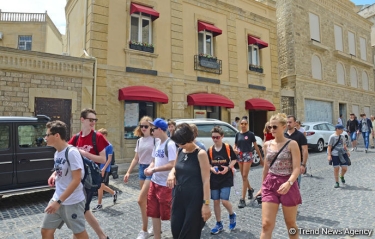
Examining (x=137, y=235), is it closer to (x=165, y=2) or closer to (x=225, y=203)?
(x=225, y=203)

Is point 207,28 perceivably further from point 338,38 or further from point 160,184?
point 338,38

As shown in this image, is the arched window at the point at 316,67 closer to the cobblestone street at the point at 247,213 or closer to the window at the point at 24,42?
the cobblestone street at the point at 247,213

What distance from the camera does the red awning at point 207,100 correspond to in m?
12.4

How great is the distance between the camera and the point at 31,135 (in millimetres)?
5770

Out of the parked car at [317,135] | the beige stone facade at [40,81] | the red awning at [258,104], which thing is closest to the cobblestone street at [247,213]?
the beige stone facade at [40,81]

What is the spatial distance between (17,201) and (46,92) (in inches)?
187

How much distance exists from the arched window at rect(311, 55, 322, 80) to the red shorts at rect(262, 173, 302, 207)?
63.3ft

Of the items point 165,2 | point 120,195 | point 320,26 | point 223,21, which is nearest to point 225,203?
point 120,195

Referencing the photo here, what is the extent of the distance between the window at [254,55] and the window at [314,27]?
6.55 meters

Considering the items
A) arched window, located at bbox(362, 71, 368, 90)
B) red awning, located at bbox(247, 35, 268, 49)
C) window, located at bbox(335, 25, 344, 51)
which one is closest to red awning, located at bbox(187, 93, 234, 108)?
red awning, located at bbox(247, 35, 268, 49)

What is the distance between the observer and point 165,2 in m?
12.6

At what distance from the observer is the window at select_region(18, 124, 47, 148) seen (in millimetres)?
5641

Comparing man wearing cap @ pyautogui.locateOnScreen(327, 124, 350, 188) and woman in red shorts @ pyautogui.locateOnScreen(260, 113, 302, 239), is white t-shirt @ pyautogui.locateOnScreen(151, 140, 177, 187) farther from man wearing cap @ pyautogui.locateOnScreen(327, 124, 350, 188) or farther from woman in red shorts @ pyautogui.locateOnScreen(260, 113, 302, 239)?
man wearing cap @ pyautogui.locateOnScreen(327, 124, 350, 188)

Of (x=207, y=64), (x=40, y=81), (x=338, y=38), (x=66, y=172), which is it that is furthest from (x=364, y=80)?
(x=66, y=172)
